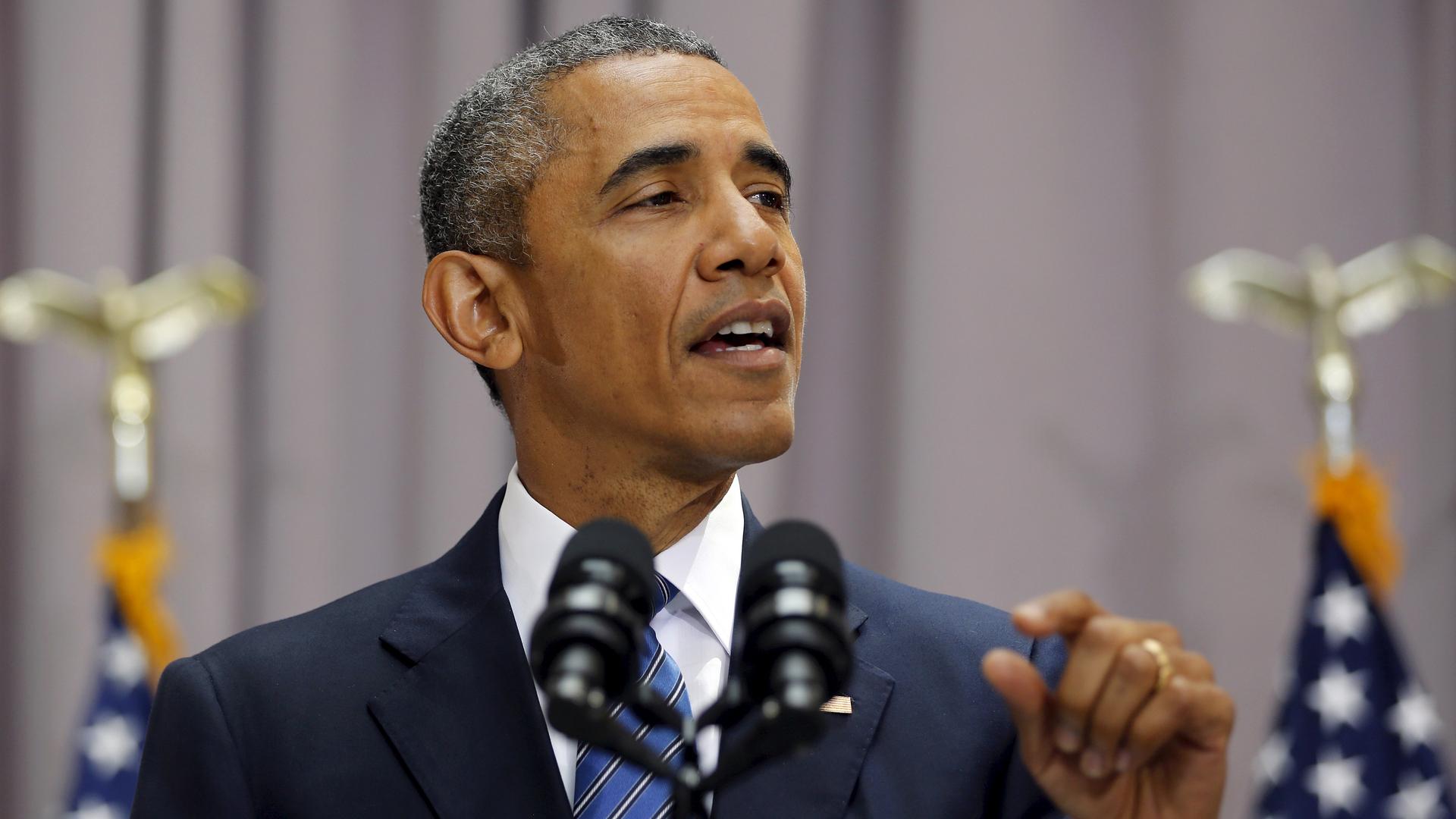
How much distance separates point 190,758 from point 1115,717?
0.88 metres

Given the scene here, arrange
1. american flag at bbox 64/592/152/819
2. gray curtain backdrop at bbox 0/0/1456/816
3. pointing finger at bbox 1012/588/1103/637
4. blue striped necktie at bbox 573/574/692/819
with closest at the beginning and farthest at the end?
pointing finger at bbox 1012/588/1103/637 → blue striped necktie at bbox 573/574/692/819 → american flag at bbox 64/592/152/819 → gray curtain backdrop at bbox 0/0/1456/816

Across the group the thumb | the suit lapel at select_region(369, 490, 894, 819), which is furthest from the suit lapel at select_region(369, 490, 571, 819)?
the thumb

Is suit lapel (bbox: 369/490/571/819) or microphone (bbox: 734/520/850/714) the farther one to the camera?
suit lapel (bbox: 369/490/571/819)

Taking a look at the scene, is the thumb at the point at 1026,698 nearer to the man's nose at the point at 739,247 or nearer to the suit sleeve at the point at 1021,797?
the suit sleeve at the point at 1021,797

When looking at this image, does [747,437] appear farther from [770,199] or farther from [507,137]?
[507,137]

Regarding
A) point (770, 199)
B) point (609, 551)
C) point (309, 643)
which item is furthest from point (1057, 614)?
point (309, 643)

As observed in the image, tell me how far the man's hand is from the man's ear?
740mm

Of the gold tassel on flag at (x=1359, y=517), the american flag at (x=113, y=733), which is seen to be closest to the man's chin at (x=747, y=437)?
the gold tassel on flag at (x=1359, y=517)

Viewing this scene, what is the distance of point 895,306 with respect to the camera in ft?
11.0

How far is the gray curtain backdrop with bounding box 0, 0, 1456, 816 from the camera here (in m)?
3.19

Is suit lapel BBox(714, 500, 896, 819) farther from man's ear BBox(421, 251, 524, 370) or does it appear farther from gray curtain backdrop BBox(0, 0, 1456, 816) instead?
gray curtain backdrop BBox(0, 0, 1456, 816)

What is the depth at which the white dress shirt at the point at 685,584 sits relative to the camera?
1420 millimetres

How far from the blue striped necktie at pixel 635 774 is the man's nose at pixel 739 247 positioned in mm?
356

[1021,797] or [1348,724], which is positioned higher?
[1021,797]
